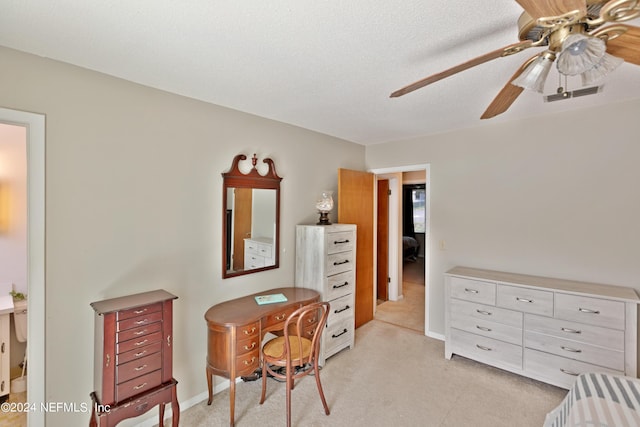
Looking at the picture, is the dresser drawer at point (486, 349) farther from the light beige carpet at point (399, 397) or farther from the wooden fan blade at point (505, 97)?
the wooden fan blade at point (505, 97)

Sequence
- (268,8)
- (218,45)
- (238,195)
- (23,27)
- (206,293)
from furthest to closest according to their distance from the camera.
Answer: (238,195) → (206,293) → (218,45) → (23,27) → (268,8)

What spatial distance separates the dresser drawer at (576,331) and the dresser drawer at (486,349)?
10.4 inches

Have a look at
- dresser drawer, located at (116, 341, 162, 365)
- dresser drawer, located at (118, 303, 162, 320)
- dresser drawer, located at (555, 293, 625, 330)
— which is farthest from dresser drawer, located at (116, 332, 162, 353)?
dresser drawer, located at (555, 293, 625, 330)

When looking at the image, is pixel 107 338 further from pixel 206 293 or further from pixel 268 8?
pixel 268 8

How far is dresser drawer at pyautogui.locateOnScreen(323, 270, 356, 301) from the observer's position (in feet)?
9.67

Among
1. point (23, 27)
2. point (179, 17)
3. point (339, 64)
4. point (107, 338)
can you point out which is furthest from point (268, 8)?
point (107, 338)

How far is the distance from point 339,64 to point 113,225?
180 centimetres

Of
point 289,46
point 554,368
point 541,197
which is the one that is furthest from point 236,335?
point 541,197

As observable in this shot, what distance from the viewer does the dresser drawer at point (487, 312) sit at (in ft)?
8.60

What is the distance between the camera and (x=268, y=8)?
4.26ft

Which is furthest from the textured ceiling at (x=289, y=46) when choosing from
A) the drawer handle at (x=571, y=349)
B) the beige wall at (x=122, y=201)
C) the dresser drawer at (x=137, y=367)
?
the drawer handle at (x=571, y=349)

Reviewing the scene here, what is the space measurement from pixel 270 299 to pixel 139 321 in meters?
1.05

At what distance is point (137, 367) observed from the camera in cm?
177

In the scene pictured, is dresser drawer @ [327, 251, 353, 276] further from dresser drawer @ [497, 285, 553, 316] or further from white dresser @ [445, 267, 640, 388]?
dresser drawer @ [497, 285, 553, 316]
